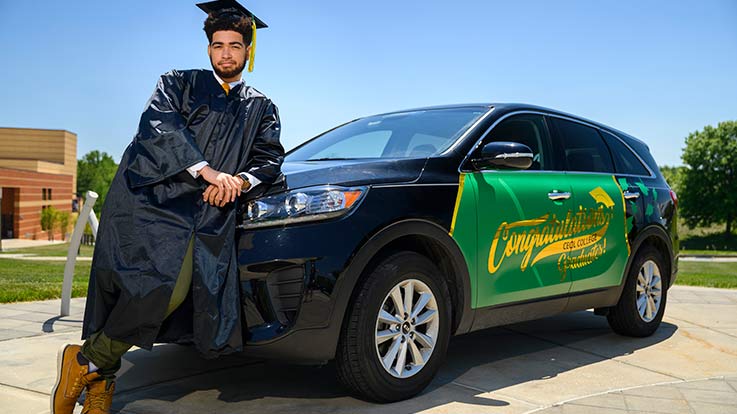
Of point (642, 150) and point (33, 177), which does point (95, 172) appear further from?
point (642, 150)

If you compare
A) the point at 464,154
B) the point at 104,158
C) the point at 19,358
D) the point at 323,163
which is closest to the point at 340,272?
the point at 323,163

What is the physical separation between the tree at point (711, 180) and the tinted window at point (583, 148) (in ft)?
213

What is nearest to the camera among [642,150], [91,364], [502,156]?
[91,364]

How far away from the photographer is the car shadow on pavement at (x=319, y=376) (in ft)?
11.5

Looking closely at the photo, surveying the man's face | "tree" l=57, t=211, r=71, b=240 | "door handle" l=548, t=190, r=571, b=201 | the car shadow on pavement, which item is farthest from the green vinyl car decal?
"tree" l=57, t=211, r=71, b=240

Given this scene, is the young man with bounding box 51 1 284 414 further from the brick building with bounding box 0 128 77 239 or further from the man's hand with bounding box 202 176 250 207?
the brick building with bounding box 0 128 77 239

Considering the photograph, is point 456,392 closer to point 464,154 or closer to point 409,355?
point 409,355

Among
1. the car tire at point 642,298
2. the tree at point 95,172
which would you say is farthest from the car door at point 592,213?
the tree at point 95,172

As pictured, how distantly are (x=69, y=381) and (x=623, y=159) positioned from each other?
4331mm

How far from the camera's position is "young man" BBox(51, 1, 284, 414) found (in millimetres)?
2996

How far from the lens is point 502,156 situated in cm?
398

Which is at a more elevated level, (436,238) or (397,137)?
(397,137)

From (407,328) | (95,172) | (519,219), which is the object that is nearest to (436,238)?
(407,328)

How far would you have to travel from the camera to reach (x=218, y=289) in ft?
10.0
